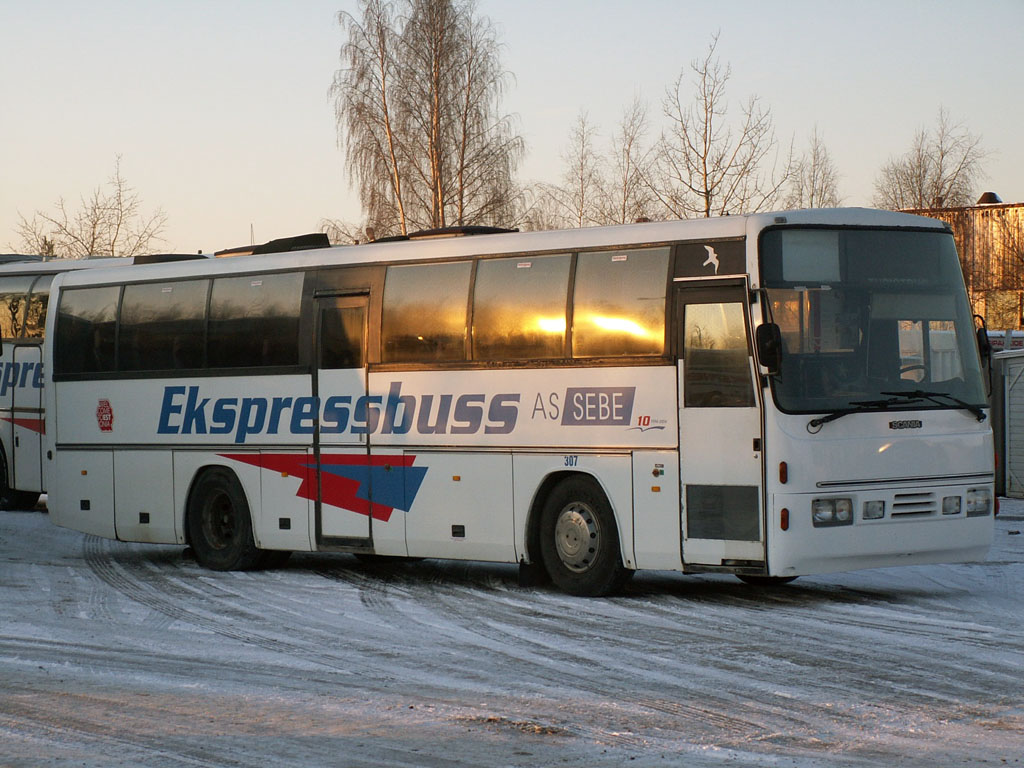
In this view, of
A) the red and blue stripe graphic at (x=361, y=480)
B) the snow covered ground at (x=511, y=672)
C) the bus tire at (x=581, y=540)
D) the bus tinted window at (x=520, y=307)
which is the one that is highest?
the bus tinted window at (x=520, y=307)

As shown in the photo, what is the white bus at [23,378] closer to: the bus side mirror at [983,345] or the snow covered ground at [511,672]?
the snow covered ground at [511,672]

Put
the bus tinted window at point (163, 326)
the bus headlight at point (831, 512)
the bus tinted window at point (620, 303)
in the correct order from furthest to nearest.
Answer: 1. the bus tinted window at point (163, 326)
2. the bus tinted window at point (620, 303)
3. the bus headlight at point (831, 512)

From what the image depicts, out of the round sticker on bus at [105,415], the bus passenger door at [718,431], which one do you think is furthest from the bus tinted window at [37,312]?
the bus passenger door at [718,431]

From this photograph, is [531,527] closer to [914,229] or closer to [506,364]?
[506,364]

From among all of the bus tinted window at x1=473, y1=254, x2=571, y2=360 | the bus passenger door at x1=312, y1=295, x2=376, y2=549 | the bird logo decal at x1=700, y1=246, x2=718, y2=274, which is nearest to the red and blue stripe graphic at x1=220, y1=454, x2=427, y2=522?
the bus passenger door at x1=312, y1=295, x2=376, y2=549

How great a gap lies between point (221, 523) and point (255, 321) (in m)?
2.25

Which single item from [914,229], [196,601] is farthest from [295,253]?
[914,229]

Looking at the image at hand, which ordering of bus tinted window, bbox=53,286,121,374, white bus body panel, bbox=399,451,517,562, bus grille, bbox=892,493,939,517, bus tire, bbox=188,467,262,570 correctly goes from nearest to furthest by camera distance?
bus grille, bbox=892,493,939,517
white bus body panel, bbox=399,451,517,562
bus tire, bbox=188,467,262,570
bus tinted window, bbox=53,286,121,374

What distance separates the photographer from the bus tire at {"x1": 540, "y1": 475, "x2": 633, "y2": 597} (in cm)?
1441

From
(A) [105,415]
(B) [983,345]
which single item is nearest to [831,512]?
(B) [983,345]

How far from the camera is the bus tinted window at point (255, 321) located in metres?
17.2

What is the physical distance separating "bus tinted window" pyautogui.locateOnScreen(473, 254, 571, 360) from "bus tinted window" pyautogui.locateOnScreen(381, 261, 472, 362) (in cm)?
23

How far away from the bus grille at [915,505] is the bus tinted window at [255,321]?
6.45 meters

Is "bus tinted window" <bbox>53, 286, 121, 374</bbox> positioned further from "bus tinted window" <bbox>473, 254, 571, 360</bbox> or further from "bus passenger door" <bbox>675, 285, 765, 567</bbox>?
"bus passenger door" <bbox>675, 285, 765, 567</bbox>
